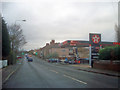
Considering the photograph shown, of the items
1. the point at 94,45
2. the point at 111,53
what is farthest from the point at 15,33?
the point at 111,53

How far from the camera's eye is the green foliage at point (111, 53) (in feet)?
64.6

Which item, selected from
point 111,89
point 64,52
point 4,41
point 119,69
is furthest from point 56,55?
point 111,89

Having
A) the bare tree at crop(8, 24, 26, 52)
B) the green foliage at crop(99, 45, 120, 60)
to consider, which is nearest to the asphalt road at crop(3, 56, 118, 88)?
the green foliage at crop(99, 45, 120, 60)

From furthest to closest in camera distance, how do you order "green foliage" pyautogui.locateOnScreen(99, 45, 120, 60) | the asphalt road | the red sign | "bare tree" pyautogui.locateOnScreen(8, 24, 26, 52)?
"bare tree" pyautogui.locateOnScreen(8, 24, 26, 52) < the red sign < "green foliage" pyautogui.locateOnScreen(99, 45, 120, 60) < the asphalt road

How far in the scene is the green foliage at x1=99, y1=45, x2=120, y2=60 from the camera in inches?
775

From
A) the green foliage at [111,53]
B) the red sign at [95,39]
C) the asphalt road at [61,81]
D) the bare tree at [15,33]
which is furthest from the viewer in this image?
the bare tree at [15,33]

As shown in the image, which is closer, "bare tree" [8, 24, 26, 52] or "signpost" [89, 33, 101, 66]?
"signpost" [89, 33, 101, 66]

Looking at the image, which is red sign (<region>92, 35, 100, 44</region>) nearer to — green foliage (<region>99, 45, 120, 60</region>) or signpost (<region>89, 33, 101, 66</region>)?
signpost (<region>89, 33, 101, 66</region>)

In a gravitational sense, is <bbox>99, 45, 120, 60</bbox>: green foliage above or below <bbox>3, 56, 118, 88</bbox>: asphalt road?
above

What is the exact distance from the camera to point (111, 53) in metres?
20.8

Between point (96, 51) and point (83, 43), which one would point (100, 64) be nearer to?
point (96, 51)

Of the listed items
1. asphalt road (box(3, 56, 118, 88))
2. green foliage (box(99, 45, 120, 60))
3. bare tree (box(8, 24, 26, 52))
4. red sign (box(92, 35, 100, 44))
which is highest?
bare tree (box(8, 24, 26, 52))

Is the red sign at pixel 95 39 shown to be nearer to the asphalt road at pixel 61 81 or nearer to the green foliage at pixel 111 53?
the green foliage at pixel 111 53

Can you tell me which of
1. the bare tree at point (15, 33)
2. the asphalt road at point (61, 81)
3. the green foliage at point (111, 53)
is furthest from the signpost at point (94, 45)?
the bare tree at point (15, 33)
